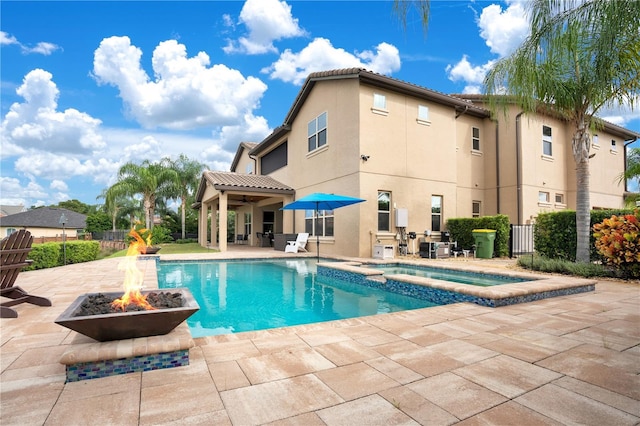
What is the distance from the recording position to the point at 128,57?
14547mm

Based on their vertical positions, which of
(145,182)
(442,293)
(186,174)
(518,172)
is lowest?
(442,293)

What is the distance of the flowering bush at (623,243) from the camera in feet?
24.8

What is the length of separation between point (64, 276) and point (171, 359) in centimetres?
736

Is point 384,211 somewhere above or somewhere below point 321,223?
above

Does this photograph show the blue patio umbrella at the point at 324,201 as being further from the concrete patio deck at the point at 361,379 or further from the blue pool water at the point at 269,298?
the concrete patio deck at the point at 361,379

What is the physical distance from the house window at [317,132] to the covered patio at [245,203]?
2953mm

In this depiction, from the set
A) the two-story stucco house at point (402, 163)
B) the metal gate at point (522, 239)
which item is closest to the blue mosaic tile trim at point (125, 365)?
the two-story stucco house at point (402, 163)

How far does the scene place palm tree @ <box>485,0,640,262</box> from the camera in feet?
17.9

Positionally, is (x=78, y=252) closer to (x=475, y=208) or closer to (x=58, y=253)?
(x=58, y=253)

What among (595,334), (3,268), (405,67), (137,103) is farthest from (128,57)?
(595,334)

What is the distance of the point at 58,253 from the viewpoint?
11.3 metres

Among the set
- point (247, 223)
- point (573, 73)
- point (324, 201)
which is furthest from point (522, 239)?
point (247, 223)

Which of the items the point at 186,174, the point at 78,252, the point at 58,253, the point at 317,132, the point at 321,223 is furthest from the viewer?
the point at 186,174

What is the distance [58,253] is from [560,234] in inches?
612
